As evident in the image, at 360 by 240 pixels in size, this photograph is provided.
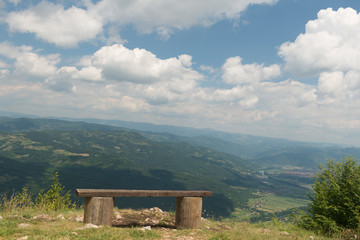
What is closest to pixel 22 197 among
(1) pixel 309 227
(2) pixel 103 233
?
(2) pixel 103 233

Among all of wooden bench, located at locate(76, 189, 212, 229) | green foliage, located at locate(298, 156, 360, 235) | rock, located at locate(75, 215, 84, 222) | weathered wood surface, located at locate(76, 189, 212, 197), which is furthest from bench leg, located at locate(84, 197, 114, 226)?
green foliage, located at locate(298, 156, 360, 235)

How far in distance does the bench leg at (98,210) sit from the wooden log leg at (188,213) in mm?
2846

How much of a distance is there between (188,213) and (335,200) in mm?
7980

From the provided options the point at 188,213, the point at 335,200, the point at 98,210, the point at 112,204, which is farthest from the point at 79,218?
the point at 335,200

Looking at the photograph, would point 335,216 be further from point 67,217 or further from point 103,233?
point 67,217

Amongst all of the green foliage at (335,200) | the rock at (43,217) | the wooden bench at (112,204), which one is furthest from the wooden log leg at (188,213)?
the green foliage at (335,200)

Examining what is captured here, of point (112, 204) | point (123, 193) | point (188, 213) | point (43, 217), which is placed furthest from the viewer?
point (43, 217)

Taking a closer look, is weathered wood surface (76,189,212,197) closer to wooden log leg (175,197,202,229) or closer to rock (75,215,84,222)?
wooden log leg (175,197,202,229)

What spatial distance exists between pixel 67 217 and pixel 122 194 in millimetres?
3604

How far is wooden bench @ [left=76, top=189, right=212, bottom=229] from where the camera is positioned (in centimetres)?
834

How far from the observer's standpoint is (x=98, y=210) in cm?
841

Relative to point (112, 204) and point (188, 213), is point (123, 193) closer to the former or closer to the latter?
point (112, 204)

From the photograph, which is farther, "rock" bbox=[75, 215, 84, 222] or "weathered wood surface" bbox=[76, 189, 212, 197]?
"rock" bbox=[75, 215, 84, 222]

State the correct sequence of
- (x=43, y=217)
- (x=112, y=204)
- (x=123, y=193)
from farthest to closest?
(x=43, y=217)
(x=123, y=193)
(x=112, y=204)
